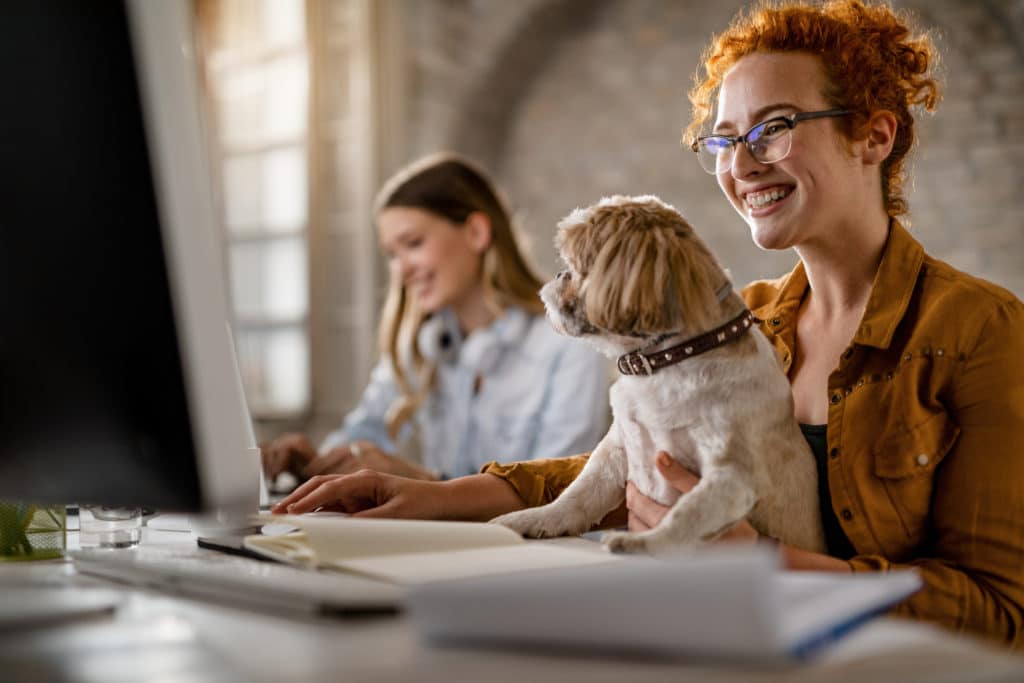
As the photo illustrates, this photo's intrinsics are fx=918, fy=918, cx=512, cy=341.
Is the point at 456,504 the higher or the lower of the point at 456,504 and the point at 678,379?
the lower

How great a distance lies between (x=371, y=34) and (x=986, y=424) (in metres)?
4.11

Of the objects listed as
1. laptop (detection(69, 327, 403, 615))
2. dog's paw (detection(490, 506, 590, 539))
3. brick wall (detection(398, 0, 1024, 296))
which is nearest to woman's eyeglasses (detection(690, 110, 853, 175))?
dog's paw (detection(490, 506, 590, 539))

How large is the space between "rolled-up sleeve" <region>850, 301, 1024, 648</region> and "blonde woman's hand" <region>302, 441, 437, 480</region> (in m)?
1.14

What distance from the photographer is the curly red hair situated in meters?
1.42

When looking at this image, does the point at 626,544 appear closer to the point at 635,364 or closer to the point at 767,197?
the point at 635,364

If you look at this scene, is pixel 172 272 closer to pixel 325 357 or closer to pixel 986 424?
pixel 986 424

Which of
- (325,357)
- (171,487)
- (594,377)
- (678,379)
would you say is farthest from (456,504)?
(325,357)

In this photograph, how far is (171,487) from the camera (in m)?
0.60

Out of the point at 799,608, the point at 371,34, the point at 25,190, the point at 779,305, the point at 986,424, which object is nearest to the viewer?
the point at 799,608

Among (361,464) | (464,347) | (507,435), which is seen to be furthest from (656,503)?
(464,347)

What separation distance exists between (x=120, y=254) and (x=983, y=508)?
1022 mm

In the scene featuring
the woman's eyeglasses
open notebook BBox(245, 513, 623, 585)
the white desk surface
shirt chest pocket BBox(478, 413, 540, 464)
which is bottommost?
shirt chest pocket BBox(478, 413, 540, 464)

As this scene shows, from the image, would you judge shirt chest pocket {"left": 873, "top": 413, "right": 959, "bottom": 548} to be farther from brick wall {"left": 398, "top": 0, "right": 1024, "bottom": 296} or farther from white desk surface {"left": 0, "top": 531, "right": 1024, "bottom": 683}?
brick wall {"left": 398, "top": 0, "right": 1024, "bottom": 296}

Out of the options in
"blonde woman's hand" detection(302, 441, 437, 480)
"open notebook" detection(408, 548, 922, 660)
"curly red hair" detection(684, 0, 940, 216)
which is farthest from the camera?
"blonde woman's hand" detection(302, 441, 437, 480)
